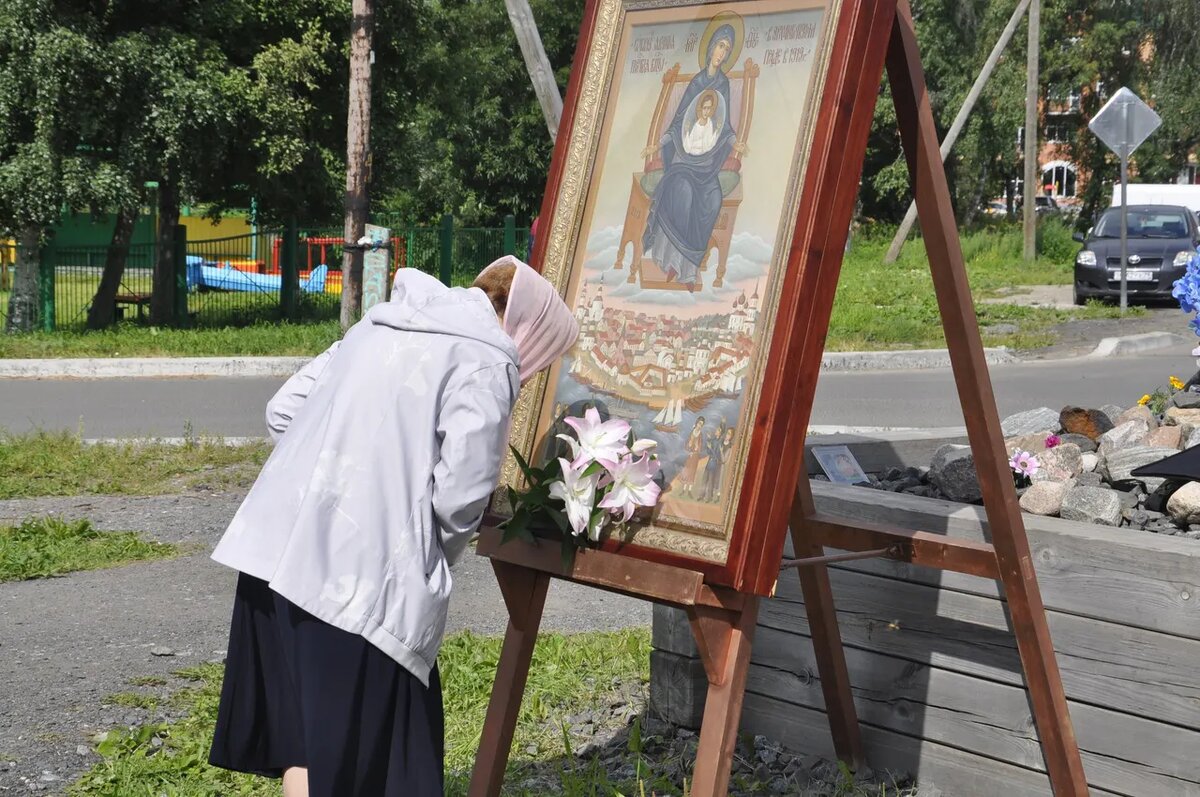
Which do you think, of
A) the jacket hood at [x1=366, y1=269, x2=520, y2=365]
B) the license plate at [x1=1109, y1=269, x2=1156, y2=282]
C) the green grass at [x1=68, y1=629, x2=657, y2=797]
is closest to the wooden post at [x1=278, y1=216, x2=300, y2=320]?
the license plate at [x1=1109, y1=269, x2=1156, y2=282]

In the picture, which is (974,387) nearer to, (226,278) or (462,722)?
(462,722)

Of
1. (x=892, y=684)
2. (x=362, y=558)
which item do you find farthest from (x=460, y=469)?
(x=892, y=684)

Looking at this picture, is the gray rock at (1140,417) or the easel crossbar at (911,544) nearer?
the easel crossbar at (911,544)

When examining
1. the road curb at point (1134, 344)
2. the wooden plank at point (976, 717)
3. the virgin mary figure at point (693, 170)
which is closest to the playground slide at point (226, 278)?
the road curb at point (1134, 344)

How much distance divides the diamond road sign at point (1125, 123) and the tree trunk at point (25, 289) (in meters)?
13.3

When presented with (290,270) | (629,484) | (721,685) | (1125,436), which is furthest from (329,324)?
(721,685)

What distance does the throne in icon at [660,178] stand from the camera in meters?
Answer: 2.92

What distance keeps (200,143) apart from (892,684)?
46.0 feet

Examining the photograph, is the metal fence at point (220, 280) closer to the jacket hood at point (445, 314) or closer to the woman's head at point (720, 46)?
the woman's head at point (720, 46)

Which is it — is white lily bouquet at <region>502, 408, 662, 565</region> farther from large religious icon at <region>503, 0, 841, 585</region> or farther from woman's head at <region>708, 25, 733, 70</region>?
woman's head at <region>708, 25, 733, 70</region>

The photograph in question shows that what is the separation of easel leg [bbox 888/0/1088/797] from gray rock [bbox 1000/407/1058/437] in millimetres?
2128

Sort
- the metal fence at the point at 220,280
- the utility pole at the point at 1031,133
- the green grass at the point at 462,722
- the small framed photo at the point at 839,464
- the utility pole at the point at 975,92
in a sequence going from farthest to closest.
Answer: the utility pole at the point at 1031,133, the utility pole at the point at 975,92, the metal fence at the point at 220,280, the small framed photo at the point at 839,464, the green grass at the point at 462,722

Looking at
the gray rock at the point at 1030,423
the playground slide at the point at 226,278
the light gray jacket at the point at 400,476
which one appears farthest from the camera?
the playground slide at the point at 226,278

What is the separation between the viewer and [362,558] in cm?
268
